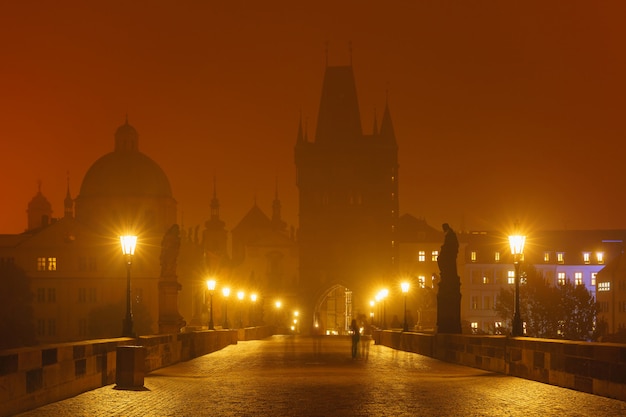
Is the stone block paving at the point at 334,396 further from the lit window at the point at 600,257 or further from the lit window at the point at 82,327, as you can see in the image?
the lit window at the point at 600,257

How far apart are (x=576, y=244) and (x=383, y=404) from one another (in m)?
124

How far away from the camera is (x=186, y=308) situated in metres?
120

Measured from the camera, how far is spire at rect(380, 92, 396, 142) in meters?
124

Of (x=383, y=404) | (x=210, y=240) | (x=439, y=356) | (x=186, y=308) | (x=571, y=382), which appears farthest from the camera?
(x=210, y=240)

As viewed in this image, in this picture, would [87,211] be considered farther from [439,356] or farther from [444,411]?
[444,411]

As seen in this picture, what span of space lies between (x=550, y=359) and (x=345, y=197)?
100 meters

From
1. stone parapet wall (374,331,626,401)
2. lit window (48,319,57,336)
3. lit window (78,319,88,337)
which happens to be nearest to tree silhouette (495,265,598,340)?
lit window (78,319,88,337)

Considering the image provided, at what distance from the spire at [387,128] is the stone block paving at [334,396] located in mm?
100012

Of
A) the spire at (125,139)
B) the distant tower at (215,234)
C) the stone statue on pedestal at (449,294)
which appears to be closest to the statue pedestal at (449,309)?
the stone statue on pedestal at (449,294)

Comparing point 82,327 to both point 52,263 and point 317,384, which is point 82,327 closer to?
point 52,263

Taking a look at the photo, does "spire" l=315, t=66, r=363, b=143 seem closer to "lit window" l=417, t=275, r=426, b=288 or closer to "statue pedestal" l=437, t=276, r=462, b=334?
"lit window" l=417, t=275, r=426, b=288

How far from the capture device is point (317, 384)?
19.9m

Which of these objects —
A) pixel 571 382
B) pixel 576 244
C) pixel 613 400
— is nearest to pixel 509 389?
pixel 571 382

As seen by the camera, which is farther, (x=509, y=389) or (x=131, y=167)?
(x=131, y=167)
